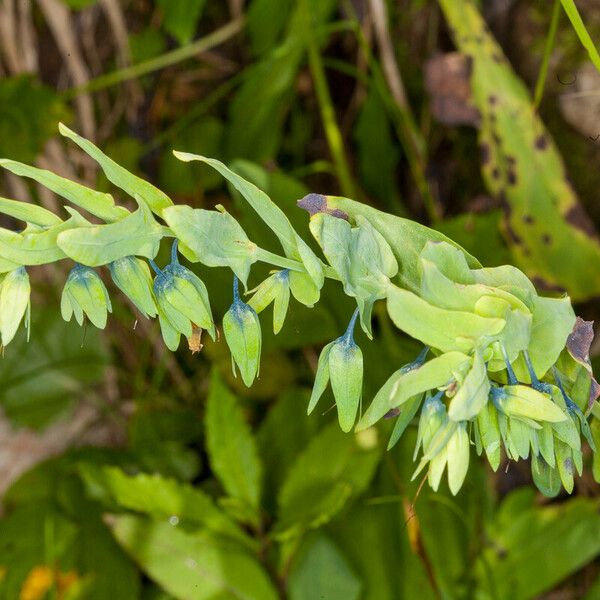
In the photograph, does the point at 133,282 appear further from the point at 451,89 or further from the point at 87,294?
the point at 451,89

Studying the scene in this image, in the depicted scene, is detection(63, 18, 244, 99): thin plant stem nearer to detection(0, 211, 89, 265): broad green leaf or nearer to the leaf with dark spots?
the leaf with dark spots

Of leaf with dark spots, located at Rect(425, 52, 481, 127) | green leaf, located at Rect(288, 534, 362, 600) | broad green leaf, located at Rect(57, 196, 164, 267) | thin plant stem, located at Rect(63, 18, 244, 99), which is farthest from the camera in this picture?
thin plant stem, located at Rect(63, 18, 244, 99)

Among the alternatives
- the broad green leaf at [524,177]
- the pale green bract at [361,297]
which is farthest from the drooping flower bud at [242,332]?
the broad green leaf at [524,177]

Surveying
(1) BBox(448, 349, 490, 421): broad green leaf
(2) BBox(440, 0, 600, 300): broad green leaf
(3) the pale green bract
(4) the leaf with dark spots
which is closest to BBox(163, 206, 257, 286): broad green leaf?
(3) the pale green bract

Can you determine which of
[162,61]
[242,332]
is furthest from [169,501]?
[162,61]

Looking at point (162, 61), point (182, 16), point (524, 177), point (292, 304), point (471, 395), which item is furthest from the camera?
point (162, 61)

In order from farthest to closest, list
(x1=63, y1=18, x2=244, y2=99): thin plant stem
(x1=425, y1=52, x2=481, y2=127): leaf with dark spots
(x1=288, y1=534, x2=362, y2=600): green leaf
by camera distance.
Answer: (x1=63, y1=18, x2=244, y2=99): thin plant stem, (x1=425, y1=52, x2=481, y2=127): leaf with dark spots, (x1=288, y1=534, x2=362, y2=600): green leaf

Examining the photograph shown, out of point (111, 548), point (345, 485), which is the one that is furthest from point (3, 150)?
point (345, 485)
